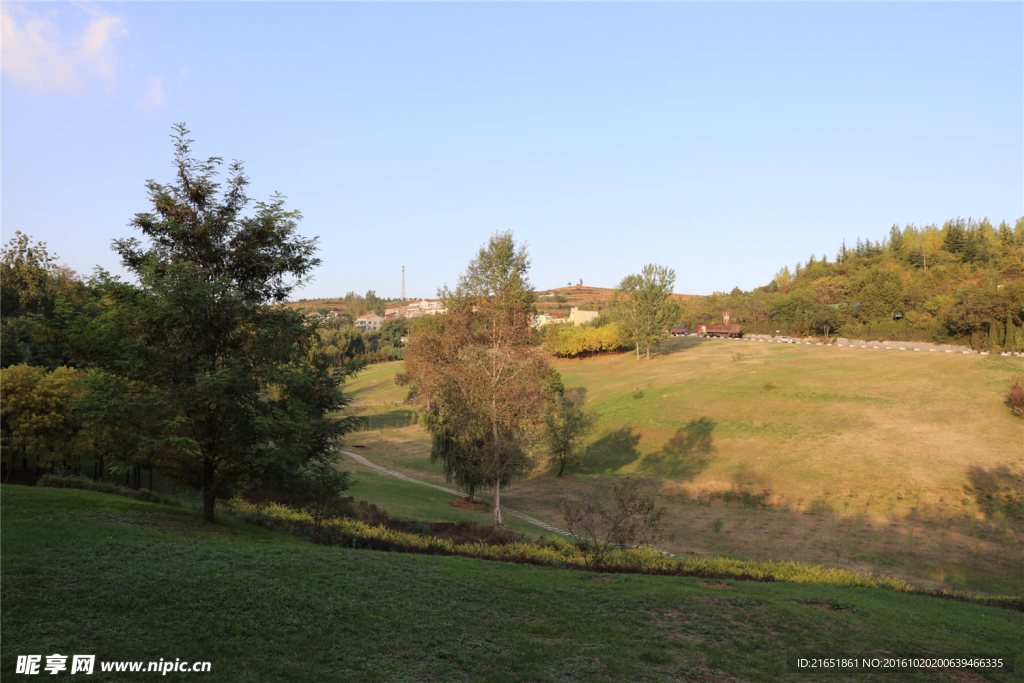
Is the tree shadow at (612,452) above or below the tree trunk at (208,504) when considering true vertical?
below

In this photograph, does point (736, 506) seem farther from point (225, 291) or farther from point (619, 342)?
point (619, 342)

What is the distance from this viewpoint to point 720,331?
138625 mm

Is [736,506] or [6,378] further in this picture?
[736,506]

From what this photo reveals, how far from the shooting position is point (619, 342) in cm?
10512

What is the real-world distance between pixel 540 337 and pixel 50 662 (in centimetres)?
2952

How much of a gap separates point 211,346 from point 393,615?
37.5 ft

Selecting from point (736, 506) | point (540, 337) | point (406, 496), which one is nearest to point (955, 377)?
point (736, 506)

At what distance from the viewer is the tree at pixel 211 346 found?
16.6 metres

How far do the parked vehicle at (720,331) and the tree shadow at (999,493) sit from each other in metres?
A: 102

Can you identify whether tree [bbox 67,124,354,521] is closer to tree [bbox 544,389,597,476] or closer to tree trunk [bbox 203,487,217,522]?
tree trunk [bbox 203,487,217,522]

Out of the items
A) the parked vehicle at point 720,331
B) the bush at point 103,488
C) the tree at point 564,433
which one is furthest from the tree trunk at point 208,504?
the parked vehicle at point 720,331

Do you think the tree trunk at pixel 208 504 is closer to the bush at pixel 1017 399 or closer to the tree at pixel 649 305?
the bush at pixel 1017 399

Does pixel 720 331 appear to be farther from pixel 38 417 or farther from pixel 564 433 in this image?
pixel 38 417

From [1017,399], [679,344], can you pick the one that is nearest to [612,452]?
[1017,399]
